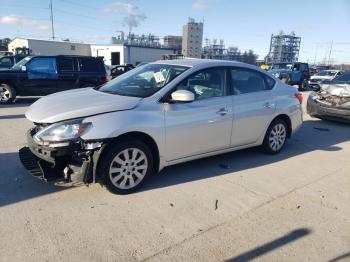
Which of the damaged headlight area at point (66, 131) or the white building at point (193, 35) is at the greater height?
the white building at point (193, 35)

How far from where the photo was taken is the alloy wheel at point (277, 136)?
578 cm

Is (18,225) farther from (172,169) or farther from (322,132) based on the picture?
(322,132)

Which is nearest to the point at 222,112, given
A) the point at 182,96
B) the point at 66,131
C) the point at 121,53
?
the point at 182,96

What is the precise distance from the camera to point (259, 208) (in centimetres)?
383

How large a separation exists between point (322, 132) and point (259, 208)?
5.31 meters

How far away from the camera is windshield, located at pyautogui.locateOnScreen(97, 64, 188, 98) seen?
4348 millimetres

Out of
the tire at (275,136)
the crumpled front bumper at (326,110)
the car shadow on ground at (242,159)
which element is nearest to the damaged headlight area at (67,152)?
the car shadow on ground at (242,159)

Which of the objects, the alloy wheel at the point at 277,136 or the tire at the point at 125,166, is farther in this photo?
the alloy wheel at the point at 277,136

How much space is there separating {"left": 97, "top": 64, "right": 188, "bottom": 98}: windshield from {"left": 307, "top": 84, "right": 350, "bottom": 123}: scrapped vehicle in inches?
240

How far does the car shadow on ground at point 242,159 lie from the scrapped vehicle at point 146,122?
305 millimetres

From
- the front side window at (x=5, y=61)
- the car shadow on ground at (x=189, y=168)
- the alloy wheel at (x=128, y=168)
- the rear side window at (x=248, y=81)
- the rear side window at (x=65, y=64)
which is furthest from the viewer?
the front side window at (x=5, y=61)

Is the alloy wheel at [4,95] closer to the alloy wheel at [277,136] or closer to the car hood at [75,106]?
the car hood at [75,106]

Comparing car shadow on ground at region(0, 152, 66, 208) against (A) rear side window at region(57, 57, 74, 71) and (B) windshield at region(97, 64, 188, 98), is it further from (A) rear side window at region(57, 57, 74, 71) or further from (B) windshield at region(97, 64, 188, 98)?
(A) rear side window at region(57, 57, 74, 71)

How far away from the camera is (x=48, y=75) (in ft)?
36.5
